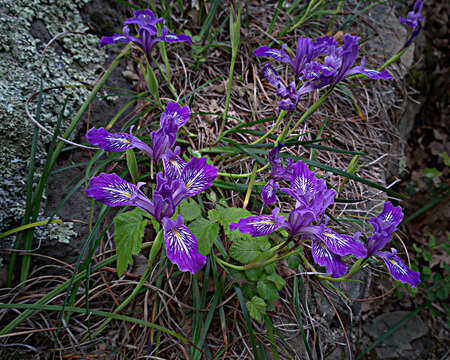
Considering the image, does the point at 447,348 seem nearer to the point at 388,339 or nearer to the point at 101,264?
the point at 388,339

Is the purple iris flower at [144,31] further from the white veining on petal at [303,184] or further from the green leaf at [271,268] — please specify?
the green leaf at [271,268]

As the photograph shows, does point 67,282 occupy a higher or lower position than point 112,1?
lower

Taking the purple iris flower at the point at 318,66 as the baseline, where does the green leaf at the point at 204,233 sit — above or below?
below

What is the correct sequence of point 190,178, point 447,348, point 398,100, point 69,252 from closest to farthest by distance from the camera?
point 190,178, point 69,252, point 447,348, point 398,100

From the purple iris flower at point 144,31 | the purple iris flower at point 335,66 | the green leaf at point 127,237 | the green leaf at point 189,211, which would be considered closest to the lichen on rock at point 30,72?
the purple iris flower at point 144,31

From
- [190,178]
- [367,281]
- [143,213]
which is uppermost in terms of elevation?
[190,178]

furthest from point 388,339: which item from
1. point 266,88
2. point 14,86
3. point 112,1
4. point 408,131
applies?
point 112,1

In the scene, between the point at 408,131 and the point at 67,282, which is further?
the point at 408,131
